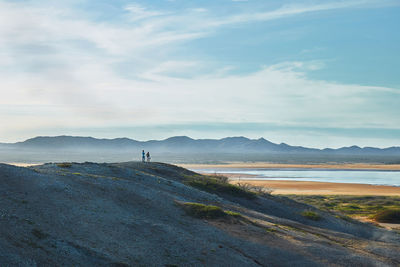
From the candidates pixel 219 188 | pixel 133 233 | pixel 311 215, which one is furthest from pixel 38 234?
pixel 311 215

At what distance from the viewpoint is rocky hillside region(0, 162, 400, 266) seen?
48.6ft

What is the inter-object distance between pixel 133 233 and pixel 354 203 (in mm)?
42705

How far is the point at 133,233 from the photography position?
58.5 feet

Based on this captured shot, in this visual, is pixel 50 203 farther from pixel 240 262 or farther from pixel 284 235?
pixel 284 235

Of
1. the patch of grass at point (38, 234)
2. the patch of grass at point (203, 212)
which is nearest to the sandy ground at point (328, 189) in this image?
the patch of grass at point (203, 212)

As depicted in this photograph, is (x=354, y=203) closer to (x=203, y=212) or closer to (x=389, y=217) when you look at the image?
(x=389, y=217)

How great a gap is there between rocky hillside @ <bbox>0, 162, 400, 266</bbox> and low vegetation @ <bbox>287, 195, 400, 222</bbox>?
22.6 metres

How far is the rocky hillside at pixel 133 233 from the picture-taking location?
48.6ft

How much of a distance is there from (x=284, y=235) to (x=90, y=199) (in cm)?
974

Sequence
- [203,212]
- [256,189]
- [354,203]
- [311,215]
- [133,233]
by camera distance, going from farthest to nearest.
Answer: [354,203] → [256,189] → [311,215] → [203,212] → [133,233]

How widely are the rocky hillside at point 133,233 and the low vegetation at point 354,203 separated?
74.0ft

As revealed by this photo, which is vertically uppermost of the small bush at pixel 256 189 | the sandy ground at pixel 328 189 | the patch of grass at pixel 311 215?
the small bush at pixel 256 189

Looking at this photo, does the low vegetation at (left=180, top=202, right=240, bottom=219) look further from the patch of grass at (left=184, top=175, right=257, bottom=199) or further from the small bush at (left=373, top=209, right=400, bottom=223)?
the small bush at (left=373, top=209, right=400, bottom=223)

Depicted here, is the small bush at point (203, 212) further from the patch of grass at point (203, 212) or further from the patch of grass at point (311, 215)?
the patch of grass at point (311, 215)
